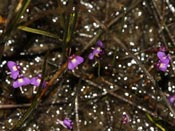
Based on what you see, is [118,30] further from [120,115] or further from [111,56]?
[120,115]

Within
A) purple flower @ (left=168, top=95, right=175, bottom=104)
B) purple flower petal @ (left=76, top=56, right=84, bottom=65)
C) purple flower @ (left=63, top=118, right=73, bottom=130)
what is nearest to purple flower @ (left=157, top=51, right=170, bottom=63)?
purple flower @ (left=168, top=95, right=175, bottom=104)

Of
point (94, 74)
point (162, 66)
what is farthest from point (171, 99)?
point (94, 74)

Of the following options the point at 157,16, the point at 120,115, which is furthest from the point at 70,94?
the point at 157,16

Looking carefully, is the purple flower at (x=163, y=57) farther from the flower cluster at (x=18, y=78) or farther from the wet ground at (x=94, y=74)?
the flower cluster at (x=18, y=78)

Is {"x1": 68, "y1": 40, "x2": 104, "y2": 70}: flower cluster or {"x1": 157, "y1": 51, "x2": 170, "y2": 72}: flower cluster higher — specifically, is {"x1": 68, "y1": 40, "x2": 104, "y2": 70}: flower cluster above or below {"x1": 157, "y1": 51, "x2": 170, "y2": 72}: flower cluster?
above

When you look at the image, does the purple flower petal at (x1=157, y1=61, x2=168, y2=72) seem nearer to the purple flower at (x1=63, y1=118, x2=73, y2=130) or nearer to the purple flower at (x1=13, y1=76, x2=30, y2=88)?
the purple flower at (x1=63, y1=118, x2=73, y2=130)

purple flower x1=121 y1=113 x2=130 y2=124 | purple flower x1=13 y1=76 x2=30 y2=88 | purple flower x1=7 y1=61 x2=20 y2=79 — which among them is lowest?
purple flower x1=121 y1=113 x2=130 y2=124

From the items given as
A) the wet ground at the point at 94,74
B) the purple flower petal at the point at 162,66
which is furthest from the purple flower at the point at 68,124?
the purple flower petal at the point at 162,66
